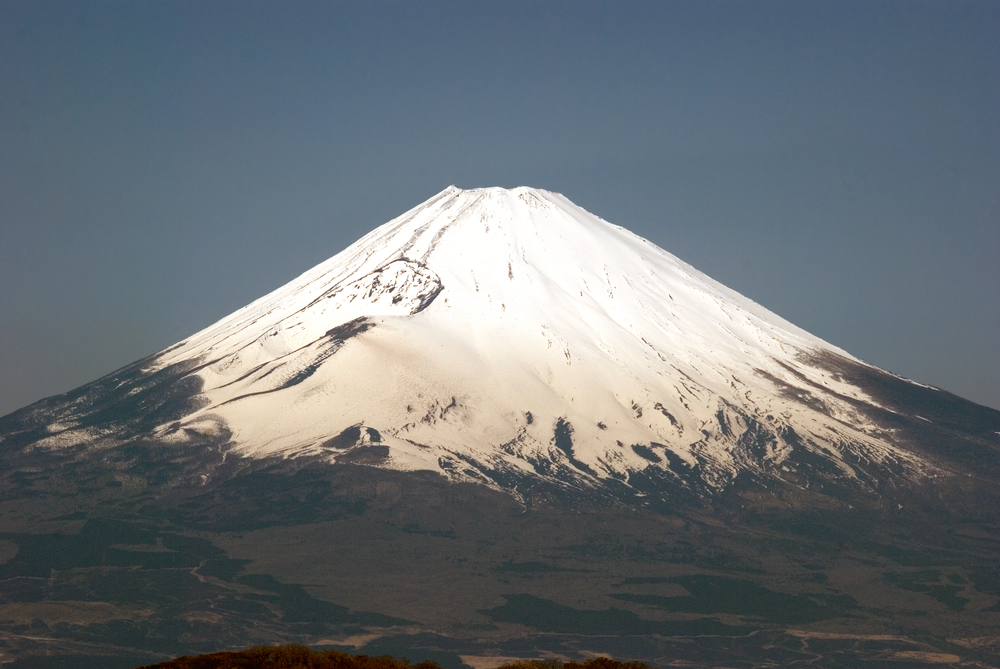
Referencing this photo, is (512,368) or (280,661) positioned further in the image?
(512,368)

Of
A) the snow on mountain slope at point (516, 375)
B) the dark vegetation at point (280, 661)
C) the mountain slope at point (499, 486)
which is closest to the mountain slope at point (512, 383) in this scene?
the snow on mountain slope at point (516, 375)

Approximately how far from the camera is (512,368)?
115m

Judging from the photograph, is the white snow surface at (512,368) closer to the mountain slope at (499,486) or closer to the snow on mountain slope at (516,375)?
the snow on mountain slope at (516,375)

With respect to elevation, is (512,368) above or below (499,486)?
above

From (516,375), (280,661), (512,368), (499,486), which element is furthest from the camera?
(512,368)

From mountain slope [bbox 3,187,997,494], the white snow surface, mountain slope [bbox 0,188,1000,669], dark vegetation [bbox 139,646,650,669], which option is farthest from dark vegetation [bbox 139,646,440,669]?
the white snow surface

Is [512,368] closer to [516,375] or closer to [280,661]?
[516,375]

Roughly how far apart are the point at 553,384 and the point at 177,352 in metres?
37.2

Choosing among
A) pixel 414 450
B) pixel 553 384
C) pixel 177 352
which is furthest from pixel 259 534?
pixel 177 352

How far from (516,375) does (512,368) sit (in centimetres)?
108

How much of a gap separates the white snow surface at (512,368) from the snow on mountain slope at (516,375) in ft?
0.54

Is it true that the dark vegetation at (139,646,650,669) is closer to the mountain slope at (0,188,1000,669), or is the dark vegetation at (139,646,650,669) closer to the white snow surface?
the mountain slope at (0,188,1000,669)

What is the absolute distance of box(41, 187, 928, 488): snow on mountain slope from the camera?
107750 mm

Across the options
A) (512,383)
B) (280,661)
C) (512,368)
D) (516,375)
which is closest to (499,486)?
(512,383)
